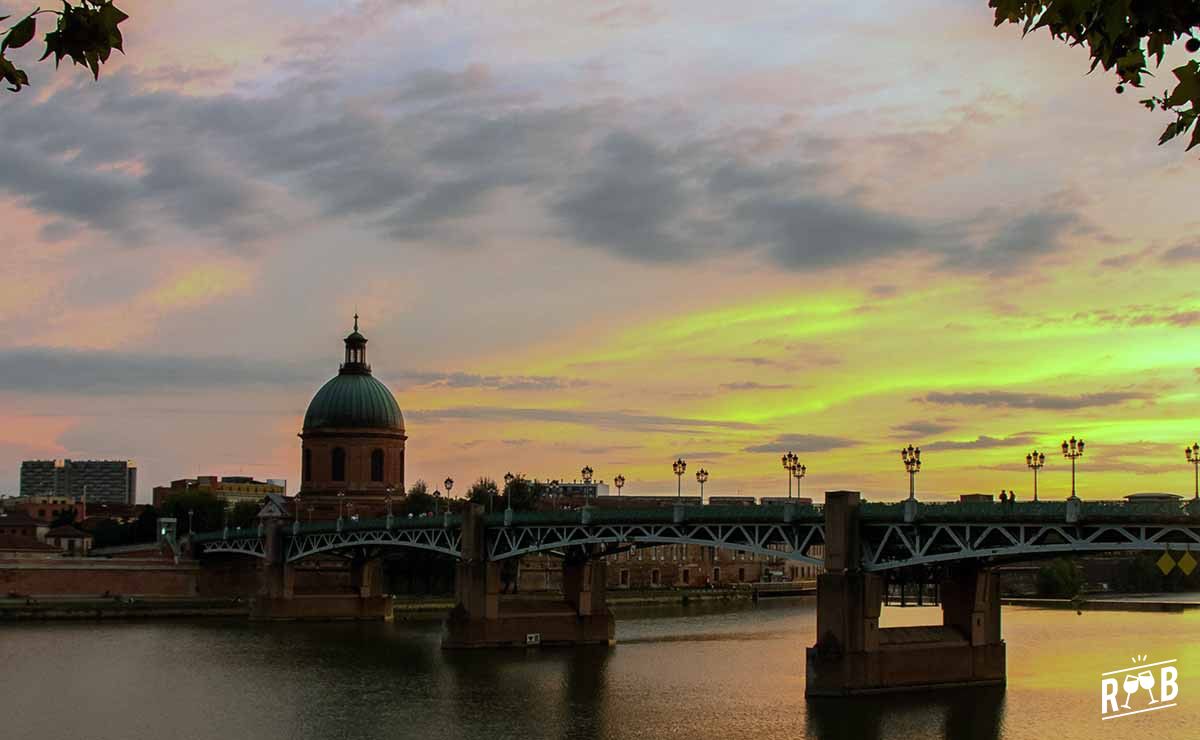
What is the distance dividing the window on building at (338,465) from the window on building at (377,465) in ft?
8.98

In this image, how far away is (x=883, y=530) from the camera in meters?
65.6

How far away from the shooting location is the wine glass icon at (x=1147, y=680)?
212ft

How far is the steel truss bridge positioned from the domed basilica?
132ft

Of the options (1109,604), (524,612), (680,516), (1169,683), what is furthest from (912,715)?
(1109,604)

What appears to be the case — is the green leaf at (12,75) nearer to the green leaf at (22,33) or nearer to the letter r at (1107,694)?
the green leaf at (22,33)

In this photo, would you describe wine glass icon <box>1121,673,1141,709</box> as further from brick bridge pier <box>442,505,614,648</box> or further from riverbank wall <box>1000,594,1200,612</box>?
riverbank wall <box>1000,594,1200,612</box>

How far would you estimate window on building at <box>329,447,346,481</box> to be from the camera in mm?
141125

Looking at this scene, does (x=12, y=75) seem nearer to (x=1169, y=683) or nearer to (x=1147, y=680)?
(x=1169, y=683)

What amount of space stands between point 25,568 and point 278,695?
59.4m

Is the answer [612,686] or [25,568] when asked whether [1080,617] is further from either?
[25,568]

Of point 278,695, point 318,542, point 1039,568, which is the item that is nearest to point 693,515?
point 278,695

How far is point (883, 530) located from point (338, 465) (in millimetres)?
84169

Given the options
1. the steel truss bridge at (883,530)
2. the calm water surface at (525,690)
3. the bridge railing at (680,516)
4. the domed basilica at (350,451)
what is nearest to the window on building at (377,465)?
the domed basilica at (350,451)

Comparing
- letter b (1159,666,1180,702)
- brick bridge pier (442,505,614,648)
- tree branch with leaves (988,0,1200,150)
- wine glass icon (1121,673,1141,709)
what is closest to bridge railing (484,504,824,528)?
brick bridge pier (442,505,614,648)
